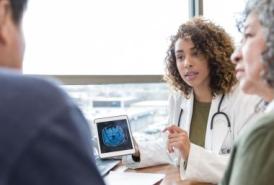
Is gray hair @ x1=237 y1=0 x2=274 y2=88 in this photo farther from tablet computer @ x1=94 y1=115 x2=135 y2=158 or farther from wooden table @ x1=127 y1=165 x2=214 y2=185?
tablet computer @ x1=94 y1=115 x2=135 y2=158

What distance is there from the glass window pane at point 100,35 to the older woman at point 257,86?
134 cm

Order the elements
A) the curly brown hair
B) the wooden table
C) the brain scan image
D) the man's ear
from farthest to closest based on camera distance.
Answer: the curly brown hair < the brain scan image < the wooden table < the man's ear

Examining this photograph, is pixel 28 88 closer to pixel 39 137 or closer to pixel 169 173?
pixel 39 137

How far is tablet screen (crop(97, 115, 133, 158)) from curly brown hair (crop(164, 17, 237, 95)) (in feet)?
1.54

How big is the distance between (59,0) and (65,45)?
28cm

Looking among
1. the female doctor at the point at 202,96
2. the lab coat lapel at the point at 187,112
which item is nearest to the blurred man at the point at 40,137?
the female doctor at the point at 202,96

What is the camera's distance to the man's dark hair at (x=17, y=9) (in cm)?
57

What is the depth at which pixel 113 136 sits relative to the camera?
1.77m

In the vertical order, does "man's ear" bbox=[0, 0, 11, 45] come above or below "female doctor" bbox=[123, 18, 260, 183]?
above

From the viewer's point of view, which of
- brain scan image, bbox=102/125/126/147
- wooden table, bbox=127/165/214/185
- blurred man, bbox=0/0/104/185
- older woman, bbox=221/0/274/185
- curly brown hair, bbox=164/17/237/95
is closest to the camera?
blurred man, bbox=0/0/104/185

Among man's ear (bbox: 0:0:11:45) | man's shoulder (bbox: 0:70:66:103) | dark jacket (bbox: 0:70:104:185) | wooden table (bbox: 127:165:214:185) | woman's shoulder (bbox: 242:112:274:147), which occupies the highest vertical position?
man's ear (bbox: 0:0:11:45)

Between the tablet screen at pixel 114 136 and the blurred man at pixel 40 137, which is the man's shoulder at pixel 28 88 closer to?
the blurred man at pixel 40 137

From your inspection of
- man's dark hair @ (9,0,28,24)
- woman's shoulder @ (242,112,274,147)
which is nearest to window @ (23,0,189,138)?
woman's shoulder @ (242,112,274,147)

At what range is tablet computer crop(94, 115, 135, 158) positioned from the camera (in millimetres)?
1763
